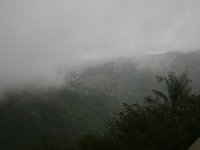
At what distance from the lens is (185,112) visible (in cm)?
4378

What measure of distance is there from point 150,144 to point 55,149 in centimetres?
1494

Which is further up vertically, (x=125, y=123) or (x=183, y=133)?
(x=125, y=123)

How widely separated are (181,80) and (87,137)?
14.9 metres

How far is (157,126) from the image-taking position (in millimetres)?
40469

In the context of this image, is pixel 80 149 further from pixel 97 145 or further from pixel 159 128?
pixel 159 128

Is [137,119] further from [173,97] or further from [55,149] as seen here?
[55,149]

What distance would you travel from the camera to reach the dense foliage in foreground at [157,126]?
129 feet

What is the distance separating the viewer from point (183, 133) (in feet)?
132

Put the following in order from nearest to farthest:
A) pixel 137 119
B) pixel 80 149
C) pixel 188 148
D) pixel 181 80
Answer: pixel 188 148, pixel 137 119, pixel 80 149, pixel 181 80

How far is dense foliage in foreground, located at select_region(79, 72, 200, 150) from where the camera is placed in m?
39.3

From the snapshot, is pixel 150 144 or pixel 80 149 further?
pixel 80 149

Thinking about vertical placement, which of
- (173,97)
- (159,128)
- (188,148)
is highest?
(173,97)

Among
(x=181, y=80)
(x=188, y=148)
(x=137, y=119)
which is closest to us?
(x=188, y=148)

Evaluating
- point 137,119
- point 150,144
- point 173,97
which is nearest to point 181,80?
point 173,97
